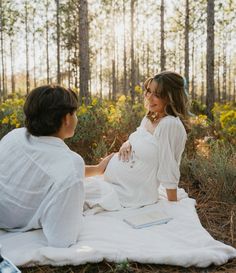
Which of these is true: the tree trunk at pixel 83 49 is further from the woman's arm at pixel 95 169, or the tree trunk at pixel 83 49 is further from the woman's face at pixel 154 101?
the woman's face at pixel 154 101

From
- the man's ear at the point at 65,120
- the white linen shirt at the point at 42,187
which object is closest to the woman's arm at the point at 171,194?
the white linen shirt at the point at 42,187

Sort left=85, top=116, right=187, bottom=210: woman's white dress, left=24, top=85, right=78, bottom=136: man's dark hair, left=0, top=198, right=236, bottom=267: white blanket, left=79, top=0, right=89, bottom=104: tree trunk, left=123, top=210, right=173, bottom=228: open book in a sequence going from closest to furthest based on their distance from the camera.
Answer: left=0, top=198, right=236, bottom=267: white blanket
left=24, top=85, right=78, bottom=136: man's dark hair
left=123, top=210, right=173, bottom=228: open book
left=85, top=116, right=187, bottom=210: woman's white dress
left=79, top=0, right=89, bottom=104: tree trunk

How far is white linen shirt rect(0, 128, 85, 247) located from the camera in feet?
7.73

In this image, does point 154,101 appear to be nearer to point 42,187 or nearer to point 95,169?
point 95,169

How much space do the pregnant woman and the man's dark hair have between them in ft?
2.71

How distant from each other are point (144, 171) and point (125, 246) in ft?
3.14

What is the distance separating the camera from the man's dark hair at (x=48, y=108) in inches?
96.3

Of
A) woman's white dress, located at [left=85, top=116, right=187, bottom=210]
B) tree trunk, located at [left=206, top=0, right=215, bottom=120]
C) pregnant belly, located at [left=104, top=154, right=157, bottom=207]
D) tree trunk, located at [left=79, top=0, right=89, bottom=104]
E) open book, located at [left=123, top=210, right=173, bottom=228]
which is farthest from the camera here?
tree trunk, located at [left=206, top=0, right=215, bottom=120]

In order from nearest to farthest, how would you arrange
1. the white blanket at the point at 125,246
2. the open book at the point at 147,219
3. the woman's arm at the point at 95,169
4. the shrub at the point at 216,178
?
the white blanket at the point at 125,246 → the open book at the point at 147,219 → the woman's arm at the point at 95,169 → the shrub at the point at 216,178

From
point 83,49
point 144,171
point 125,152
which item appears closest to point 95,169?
point 125,152

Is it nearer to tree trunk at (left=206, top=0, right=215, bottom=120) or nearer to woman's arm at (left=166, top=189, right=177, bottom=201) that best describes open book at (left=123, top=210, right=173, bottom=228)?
woman's arm at (left=166, top=189, right=177, bottom=201)

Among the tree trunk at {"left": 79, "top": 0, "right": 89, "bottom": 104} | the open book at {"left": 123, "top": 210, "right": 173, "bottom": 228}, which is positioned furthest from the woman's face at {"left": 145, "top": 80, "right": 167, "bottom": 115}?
the tree trunk at {"left": 79, "top": 0, "right": 89, "bottom": 104}

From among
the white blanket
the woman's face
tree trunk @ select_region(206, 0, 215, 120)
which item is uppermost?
tree trunk @ select_region(206, 0, 215, 120)

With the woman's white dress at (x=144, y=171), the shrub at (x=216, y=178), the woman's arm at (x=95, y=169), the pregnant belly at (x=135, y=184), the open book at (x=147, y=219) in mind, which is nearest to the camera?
the open book at (x=147, y=219)
